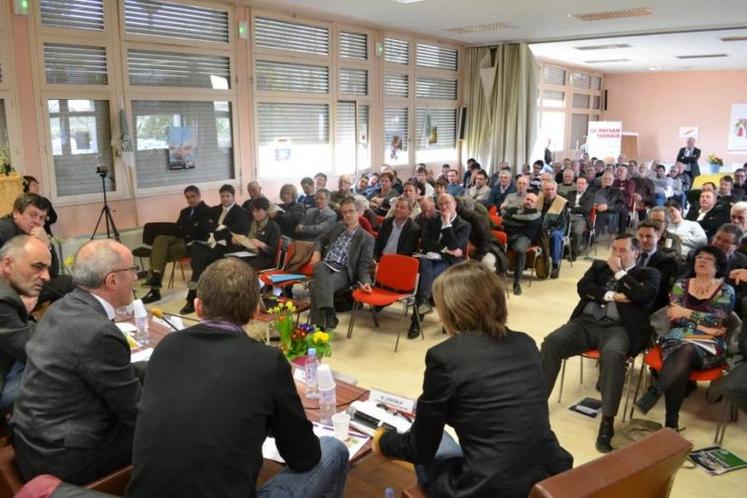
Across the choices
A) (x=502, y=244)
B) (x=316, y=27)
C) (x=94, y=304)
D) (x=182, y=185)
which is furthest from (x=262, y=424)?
(x=316, y=27)

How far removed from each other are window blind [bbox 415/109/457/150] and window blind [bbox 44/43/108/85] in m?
5.84

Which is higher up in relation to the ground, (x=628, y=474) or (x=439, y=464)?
(x=628, y=474)

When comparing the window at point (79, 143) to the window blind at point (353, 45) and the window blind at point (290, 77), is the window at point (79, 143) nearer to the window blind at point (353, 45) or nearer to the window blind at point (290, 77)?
the window blind at point (290, 77)

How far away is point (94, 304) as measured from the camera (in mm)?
2123

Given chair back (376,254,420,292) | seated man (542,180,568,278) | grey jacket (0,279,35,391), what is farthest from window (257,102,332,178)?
grey jacket (0,279,35,391)

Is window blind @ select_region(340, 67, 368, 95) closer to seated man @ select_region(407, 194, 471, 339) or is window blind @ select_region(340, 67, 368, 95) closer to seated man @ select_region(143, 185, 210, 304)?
seated man @ select_region(143, 185, 210, 304)

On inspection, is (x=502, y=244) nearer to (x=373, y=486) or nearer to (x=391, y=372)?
(x=391, y=372)

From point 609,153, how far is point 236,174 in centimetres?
1208

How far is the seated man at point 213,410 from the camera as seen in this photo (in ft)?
5.27

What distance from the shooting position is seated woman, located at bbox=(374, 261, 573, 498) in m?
1.81

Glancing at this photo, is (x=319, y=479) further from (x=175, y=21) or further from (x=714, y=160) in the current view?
(x=714, y=160)

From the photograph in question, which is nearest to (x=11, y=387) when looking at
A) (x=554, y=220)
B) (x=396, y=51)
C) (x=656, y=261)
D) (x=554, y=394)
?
(x=554, y=394)

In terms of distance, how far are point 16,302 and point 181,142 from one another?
4907mm

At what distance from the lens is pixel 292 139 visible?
8.68 m
